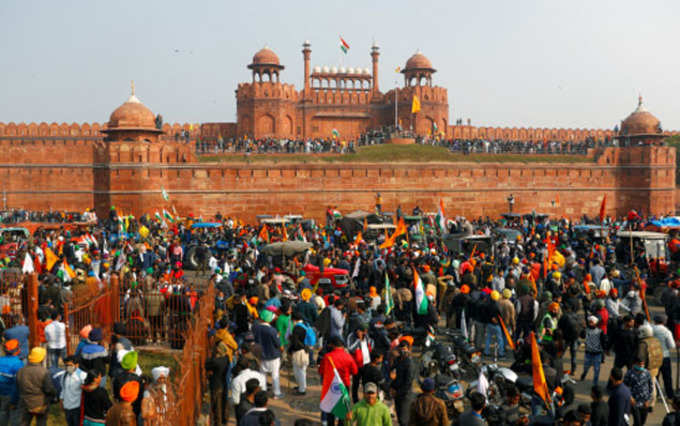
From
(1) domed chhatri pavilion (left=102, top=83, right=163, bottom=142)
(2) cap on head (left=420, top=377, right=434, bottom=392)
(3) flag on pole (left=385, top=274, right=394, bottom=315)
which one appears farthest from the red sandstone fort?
(2) cap on head (left=420, top=377, right=434, bottom=392)

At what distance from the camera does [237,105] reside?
142 ft

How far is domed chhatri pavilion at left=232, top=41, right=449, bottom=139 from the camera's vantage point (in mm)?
42906

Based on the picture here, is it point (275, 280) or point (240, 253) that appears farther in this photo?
point (240, 253)

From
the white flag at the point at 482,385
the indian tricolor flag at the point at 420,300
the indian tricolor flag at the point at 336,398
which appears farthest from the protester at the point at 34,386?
the indian tricolor flag at the point at 420,300

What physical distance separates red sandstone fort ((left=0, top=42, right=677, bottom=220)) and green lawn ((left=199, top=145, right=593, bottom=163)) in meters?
0.47

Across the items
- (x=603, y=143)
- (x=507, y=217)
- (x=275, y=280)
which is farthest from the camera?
(x=603, y=143)

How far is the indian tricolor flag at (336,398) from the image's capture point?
6.18 meters

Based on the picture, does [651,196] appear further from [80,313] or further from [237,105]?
[80,313]

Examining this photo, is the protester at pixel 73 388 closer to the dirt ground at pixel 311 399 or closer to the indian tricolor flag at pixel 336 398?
the dirt ground at pixel 311 399

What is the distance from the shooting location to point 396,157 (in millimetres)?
34500

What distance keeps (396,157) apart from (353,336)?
27.8 m

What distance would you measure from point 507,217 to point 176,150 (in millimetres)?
18641

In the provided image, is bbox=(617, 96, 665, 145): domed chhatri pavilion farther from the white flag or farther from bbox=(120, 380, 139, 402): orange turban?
bbox=(120, 380, 139, 402): orange turban

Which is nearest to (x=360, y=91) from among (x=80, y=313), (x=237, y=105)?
(x=237, y=105)
